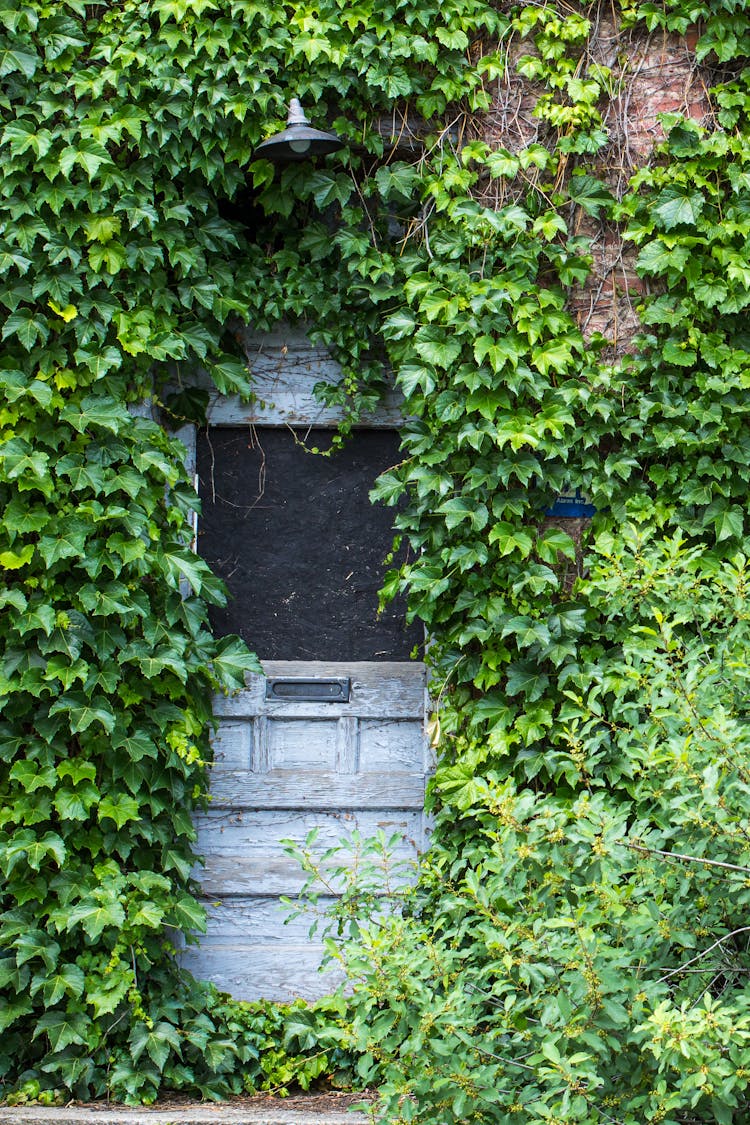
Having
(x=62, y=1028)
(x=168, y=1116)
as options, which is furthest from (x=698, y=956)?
(x=62, y=1028)

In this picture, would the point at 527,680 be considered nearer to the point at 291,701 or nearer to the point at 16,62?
the point at 291,701

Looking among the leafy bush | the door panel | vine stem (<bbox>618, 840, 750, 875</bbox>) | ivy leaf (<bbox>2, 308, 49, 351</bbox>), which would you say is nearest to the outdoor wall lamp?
ivy leaf (<bbox>2, 308, 49, 351</bbox>)

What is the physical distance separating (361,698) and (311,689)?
212 millimetres

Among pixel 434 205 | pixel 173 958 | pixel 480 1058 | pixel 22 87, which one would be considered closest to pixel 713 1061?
pixel 480 1058

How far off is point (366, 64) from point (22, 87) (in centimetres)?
125

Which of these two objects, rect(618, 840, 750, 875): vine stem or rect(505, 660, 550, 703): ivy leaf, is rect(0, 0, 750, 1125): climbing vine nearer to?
rect(505, 660, 550, 703): ivy leaf

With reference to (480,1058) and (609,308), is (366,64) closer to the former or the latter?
(609,308)

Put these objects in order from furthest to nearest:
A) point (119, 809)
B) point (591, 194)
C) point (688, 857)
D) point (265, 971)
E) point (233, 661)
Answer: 1. point (265, 971)
2. point (233, 661)
3. point (591, 194)
4. point (119, 809)
5. point (688, 857)

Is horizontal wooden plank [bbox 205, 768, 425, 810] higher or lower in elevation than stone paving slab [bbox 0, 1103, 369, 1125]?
higher

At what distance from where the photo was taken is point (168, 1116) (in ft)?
12.7

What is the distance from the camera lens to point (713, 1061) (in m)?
2.18

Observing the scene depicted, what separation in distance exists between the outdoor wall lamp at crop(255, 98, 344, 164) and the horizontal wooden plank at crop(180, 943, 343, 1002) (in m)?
3.11

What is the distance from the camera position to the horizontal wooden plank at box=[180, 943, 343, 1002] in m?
4.59

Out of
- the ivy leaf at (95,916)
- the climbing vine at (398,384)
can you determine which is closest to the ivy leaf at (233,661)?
the climbing vine at (398,384)
